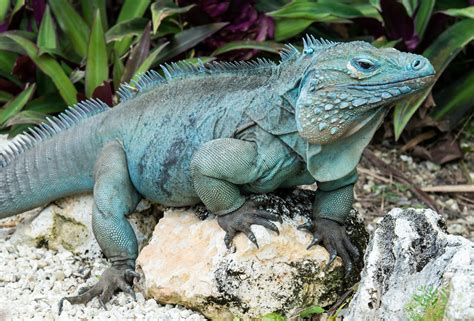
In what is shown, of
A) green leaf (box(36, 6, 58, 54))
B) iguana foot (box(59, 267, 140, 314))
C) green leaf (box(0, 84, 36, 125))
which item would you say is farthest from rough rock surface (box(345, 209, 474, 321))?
green leaf (box(36, 6, 58, 54))

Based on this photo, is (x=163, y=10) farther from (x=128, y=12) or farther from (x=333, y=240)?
(x=333, y=240)

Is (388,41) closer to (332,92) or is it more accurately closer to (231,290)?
(332,92)

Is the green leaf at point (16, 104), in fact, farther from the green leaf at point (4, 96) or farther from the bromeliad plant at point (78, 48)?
the green leaf at point (4, 96)

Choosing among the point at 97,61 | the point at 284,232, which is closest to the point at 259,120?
the point at 284,232

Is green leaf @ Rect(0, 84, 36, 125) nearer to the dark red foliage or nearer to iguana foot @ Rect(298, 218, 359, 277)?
the dark red foliage

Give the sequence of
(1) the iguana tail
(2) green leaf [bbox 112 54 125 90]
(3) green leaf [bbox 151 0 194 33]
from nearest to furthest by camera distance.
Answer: (1) the iguana tail → (3) green leaf [bbox 151 0 194 33] → (2) green leaf [bbox 112 54 125 90]

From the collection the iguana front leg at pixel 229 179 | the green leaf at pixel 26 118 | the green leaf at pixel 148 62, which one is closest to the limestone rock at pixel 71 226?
the iguana front leg at pixel 229 179
